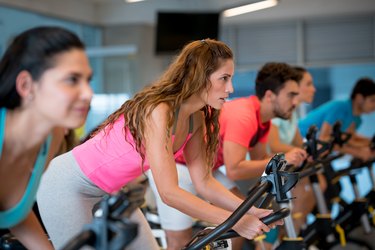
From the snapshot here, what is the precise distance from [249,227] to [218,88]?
0.62m

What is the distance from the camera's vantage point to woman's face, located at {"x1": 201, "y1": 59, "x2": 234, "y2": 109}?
2674mm

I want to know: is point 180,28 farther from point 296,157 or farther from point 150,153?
point 150,153

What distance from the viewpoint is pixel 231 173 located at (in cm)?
346

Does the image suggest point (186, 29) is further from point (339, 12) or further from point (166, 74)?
point (166, 74)

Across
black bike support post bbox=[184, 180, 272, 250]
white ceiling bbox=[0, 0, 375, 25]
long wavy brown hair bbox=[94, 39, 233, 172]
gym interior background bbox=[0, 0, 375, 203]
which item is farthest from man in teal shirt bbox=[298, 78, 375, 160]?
white ceiling bbox=[0, 0, 375, 25]

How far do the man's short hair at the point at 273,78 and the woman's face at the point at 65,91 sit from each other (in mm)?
2363

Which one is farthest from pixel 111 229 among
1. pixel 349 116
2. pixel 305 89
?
pixel 349 116

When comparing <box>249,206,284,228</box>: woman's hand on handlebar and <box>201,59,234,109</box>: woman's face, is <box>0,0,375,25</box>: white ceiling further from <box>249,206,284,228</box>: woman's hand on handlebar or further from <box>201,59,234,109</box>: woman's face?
<box>249,206,284,228</box>: woman's hand on handlebar

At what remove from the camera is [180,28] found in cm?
912

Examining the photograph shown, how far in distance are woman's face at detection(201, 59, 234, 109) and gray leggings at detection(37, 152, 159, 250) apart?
21.4 inches

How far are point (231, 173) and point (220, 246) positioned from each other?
3.12 ft

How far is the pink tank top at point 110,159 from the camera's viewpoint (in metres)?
2.57

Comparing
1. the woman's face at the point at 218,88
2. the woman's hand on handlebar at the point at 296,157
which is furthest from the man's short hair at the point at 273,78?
the woman's face at the point at 218,88

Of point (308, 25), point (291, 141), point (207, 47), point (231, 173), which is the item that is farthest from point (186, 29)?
point (207, 47)
